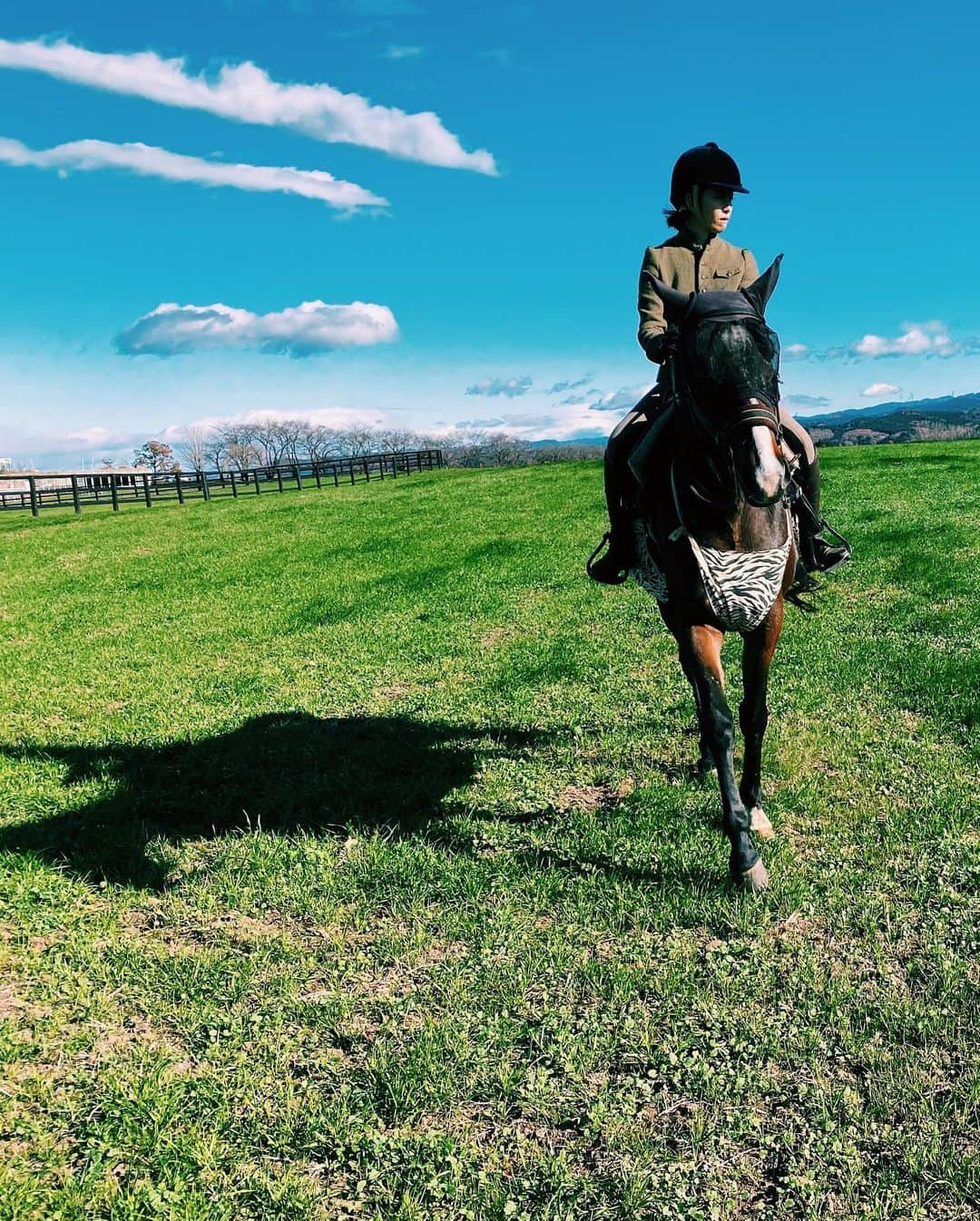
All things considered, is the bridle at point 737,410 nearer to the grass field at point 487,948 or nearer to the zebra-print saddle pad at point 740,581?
the zebra-print saddle pad at point 740,581

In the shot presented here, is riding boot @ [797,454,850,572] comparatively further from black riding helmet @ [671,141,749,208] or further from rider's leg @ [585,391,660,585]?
black riding helmet @ [671,141,749,208]

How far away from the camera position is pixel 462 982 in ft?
13.5

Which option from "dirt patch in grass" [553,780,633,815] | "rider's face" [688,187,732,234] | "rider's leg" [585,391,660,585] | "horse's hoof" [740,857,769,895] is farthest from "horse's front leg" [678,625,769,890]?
"rider's face" [688,187,732,234]

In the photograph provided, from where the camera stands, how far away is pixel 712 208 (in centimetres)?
540

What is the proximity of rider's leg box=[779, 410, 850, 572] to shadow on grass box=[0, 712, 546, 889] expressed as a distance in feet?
10.4

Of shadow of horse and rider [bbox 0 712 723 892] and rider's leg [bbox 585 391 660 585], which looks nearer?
shadow of horse and rider [bbox 0 712 723 892]

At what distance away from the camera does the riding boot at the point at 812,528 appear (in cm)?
596

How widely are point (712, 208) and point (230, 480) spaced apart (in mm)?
50161

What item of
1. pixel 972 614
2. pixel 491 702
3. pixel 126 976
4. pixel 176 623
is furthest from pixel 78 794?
pixel 972 614

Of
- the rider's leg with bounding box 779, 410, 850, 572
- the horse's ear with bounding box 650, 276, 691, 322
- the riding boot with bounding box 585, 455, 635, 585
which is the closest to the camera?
the horse's ear with bounding box 650, 276, 691, 322

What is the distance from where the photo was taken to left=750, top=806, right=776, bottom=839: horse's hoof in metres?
5.46

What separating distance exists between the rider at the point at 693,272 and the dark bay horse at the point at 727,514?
1.61ft

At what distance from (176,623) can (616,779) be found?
1028cm

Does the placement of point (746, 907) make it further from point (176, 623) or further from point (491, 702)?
point (176, 623)
